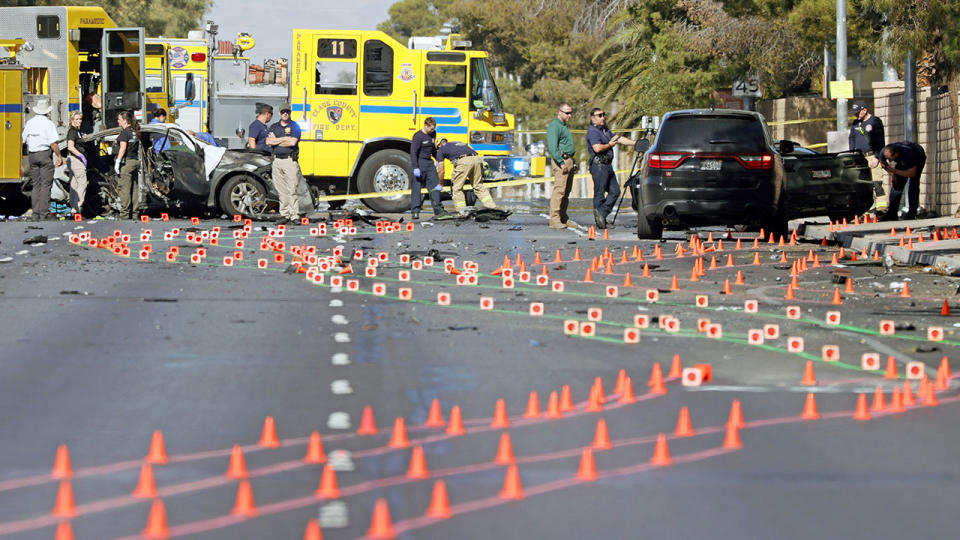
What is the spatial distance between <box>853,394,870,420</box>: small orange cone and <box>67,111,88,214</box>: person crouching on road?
17.9 metres

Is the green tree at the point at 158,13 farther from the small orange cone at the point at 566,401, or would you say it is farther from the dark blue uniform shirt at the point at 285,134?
the small orange cone at the point at 566,401

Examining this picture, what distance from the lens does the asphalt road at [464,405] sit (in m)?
5.76

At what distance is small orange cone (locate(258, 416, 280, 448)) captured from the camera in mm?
6930

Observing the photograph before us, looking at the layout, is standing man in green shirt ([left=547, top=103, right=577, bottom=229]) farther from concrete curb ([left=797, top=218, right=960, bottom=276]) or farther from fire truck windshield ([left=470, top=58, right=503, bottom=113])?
fire truck windshield ([left=470, top=58, right=503, bottom=113])

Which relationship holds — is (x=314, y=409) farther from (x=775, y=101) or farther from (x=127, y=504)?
(x=775, y=101)

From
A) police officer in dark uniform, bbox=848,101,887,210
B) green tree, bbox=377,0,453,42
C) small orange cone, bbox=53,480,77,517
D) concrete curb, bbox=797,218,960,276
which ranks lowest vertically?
small orange cone, bbox=53,480,77,517

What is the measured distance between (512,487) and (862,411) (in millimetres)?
2533

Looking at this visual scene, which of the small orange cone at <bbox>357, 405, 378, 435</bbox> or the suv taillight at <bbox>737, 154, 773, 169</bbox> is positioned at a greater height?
the suv taillight at <bbox>737, 154, 773, 169</bbox>

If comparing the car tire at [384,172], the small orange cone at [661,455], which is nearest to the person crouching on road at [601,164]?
the car tire at [384,172]

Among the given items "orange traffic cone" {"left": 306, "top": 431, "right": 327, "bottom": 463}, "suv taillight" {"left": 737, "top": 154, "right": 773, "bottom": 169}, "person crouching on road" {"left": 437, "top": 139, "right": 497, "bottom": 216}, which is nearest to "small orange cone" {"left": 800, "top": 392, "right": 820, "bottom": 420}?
"orange traffic cone" {"left": 306, "top": 431, "right": 327, "bottom": 463}

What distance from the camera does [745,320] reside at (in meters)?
11.6

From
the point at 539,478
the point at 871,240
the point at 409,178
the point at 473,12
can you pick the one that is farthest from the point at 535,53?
the point at 539,478

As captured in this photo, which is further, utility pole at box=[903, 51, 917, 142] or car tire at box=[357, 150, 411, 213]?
car tire at box=[357, 150, 411, 213]

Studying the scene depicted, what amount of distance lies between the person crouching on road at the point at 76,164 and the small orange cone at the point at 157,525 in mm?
19110
